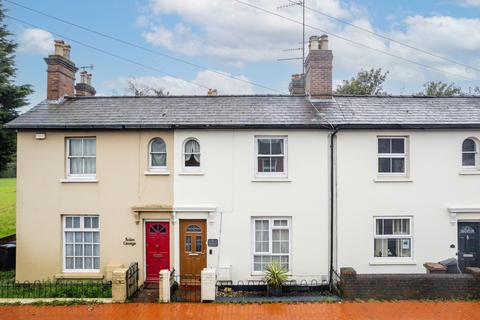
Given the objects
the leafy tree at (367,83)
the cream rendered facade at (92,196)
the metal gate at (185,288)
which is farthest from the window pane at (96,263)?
the leafy tree at (367,83)

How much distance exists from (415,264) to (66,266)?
12922mm

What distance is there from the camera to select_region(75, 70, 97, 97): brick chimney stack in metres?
17.9

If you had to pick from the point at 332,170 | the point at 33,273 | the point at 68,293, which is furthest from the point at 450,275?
the point at 33,273

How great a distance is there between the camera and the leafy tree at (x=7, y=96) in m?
20.5

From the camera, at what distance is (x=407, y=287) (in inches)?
462

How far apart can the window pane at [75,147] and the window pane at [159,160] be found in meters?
2.84

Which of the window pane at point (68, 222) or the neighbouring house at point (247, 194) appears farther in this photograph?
the window pane at point (68, 222)

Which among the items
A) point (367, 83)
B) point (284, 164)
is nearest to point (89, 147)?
point (284, 164)

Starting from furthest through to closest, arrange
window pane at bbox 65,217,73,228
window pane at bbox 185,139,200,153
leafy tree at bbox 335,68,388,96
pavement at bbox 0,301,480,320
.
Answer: leafy tree at bbox 335,68,388,96, window pane at bbox 65,217,73,228, window pane at bbox 185,139,200,153, pavement at bbox 0,301,480,320

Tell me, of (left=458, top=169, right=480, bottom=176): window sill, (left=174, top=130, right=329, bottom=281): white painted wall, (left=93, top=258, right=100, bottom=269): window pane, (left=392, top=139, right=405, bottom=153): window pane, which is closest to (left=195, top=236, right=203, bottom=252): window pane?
(left=174, top=130, right=329, bottom=281): white painted wall

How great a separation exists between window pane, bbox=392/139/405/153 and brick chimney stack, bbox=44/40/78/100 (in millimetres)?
13612

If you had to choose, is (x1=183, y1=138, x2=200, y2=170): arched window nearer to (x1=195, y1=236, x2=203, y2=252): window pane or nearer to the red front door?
the red front door

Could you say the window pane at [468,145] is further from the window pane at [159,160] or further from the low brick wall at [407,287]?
the window pane at [159,160]

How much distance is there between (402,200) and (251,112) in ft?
21.2
